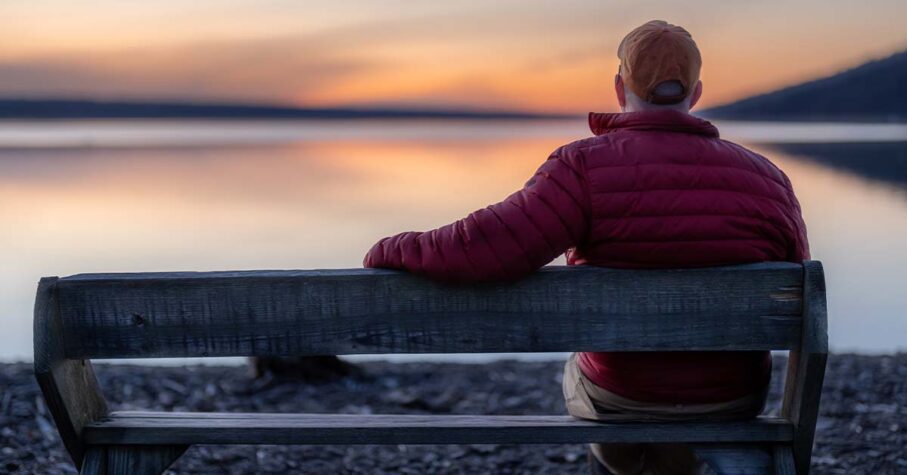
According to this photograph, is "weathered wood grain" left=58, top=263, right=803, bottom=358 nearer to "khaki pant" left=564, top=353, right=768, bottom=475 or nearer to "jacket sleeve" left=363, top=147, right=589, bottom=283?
"jacket sleeve" left=363, top=147, right=589, bottom=283

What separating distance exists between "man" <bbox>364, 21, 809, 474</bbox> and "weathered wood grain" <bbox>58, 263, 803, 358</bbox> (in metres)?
0.07

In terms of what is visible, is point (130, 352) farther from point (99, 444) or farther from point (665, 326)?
point (665, 326)

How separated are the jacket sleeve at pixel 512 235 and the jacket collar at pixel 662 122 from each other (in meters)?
0.21

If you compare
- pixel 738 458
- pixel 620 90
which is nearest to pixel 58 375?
pixel 620 90

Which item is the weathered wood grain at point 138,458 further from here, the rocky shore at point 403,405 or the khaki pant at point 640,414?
the rocky shore at point 403,405

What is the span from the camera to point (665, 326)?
8.91 ft

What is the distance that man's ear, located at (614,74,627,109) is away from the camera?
2912 millimetres

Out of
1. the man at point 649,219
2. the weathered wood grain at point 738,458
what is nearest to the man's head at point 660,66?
the man at point 649,219

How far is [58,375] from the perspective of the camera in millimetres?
2744

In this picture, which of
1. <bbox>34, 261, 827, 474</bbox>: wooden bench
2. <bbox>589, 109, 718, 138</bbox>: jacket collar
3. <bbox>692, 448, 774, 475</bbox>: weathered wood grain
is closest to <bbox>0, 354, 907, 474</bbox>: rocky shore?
<bbox>692, 448, 774, 475</bbox>: weathered wood grain

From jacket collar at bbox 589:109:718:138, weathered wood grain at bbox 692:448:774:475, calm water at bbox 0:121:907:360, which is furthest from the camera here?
calm water at bbox 0:121:907:360

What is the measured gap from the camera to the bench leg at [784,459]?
2.84m

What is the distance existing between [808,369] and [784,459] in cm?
28

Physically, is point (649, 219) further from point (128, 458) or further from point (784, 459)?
point (128, 458)
